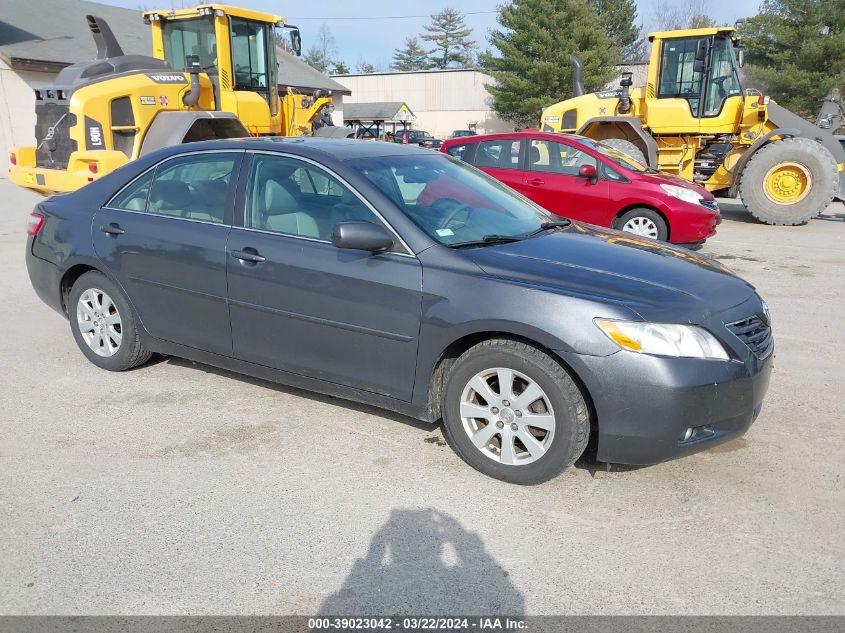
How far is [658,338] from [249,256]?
224 centimetres

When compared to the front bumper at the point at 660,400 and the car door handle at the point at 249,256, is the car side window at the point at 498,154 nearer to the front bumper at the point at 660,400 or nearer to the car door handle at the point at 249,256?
the car door handle at the point at 249,256

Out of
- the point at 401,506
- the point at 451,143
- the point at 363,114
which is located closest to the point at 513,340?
the point at 401,506

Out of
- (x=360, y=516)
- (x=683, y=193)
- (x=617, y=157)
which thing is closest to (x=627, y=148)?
(x=617, y=157)

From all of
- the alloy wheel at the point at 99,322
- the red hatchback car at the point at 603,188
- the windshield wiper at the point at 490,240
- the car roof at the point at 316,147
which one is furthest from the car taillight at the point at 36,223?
the red hatchback car at the point at 603,188

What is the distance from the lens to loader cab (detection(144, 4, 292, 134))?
1143cm

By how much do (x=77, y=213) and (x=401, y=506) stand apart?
317 cm

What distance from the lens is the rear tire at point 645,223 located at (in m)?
8.60

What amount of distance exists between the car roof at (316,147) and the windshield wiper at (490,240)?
89 centimetres

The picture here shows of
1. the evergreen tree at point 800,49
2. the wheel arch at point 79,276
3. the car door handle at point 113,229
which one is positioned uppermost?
the evergreen tree at point 800,49

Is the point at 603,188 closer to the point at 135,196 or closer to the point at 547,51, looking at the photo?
the point at 135,196

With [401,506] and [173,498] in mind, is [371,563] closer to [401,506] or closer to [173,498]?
[401,506]

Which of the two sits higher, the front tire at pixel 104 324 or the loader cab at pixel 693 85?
the loader cab at pixel 693 85

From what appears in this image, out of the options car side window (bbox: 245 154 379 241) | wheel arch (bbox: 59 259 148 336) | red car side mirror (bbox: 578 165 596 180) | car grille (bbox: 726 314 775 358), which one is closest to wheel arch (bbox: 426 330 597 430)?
car grille (bbox: 726 314 775 358)

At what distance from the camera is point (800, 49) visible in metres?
33.2
